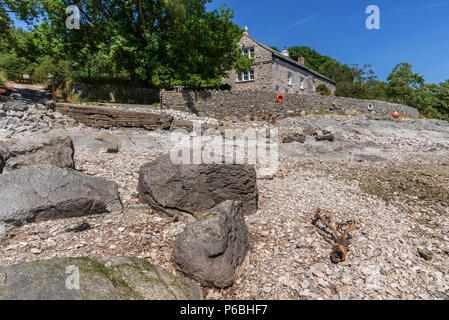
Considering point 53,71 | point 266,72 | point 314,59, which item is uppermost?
point 314,59

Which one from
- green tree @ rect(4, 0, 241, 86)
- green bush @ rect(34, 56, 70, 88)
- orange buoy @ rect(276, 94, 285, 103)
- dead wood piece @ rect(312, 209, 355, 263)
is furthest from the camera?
green bush @ rect(34, 56, 70, 88)

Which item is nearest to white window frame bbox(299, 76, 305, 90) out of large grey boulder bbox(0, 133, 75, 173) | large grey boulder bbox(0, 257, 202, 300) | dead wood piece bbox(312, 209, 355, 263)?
dead wood piece bbox(312, 209, 355, 263)

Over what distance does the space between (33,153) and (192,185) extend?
16.5 ft

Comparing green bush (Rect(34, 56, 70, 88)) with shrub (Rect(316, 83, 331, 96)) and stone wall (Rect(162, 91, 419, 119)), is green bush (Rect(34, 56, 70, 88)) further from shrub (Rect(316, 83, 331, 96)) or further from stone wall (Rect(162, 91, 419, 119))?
shrub (Rect(316, 83, 331, 96))

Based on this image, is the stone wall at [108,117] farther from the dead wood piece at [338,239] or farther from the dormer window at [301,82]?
the dormer window at [301,82]

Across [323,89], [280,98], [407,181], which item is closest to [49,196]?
[407,181]

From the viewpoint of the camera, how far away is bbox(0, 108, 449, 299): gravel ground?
3709 millimetres

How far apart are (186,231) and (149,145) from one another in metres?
8.32

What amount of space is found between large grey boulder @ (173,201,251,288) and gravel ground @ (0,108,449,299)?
0.66 ft

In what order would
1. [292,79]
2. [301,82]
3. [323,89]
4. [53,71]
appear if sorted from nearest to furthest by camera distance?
[53,71] → [292,79] → [301,82] → [323,89]

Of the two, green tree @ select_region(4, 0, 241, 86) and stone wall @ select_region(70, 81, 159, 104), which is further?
stone wall @ select_region(70, 81, 159, 104)

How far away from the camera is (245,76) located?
32031 mm

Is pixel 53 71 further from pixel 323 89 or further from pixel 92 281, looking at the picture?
pixel 323 89

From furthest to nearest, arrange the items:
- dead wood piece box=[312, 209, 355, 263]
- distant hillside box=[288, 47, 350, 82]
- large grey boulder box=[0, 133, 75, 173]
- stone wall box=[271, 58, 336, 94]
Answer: distant hillside box=[288, 47, 350, 82] → stone wall box=[271, 58, 336, 94] → large grey boulder box=[0, 133, 75, 173] → dead wood piece box=[312, 209, 355, 263]
